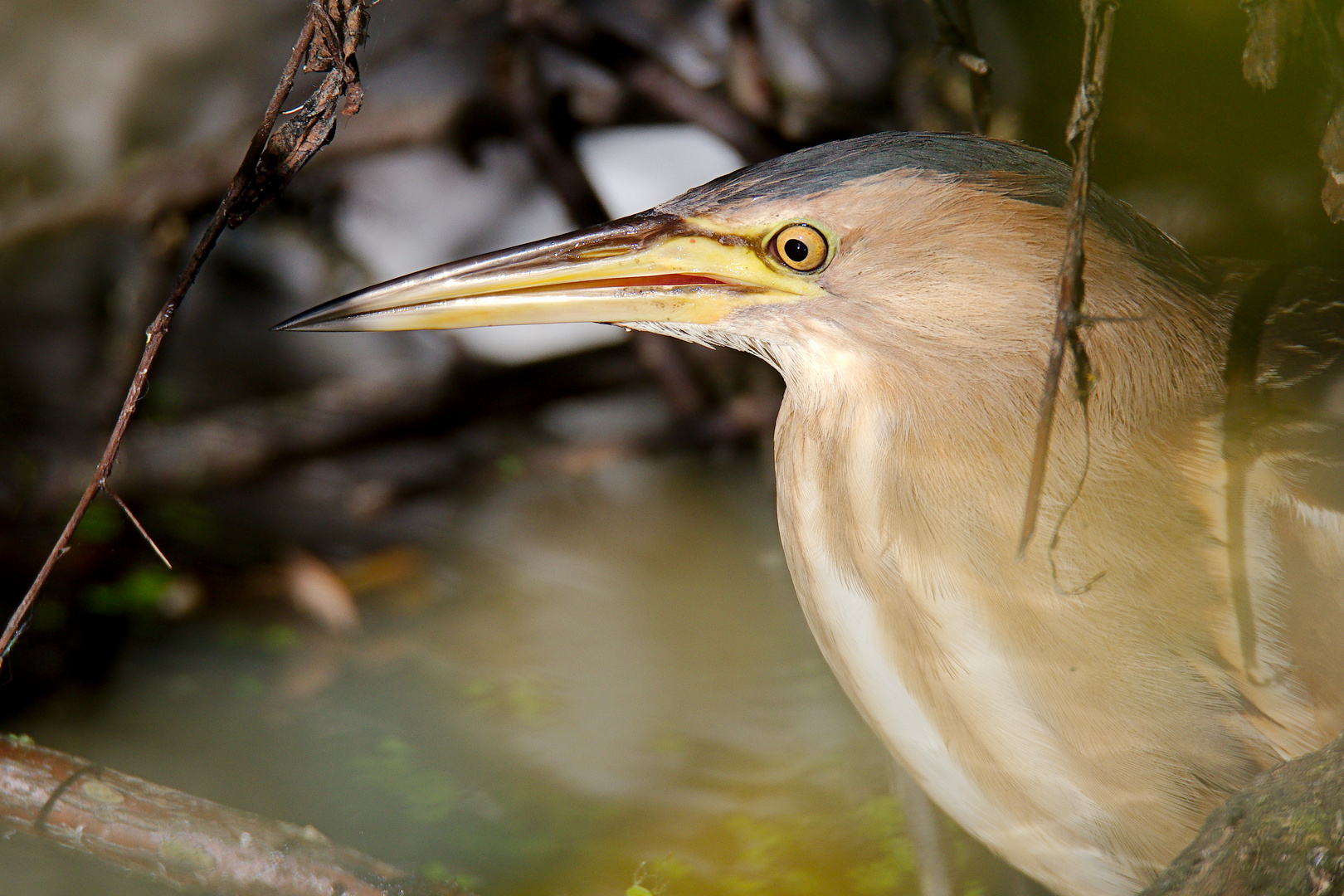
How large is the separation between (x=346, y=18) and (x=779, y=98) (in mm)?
1816

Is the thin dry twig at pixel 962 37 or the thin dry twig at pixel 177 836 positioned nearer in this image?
the thin dry twig at pixel 177 836

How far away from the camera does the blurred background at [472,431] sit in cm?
194

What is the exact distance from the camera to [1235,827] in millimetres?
863

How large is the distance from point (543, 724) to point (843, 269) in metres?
1.38

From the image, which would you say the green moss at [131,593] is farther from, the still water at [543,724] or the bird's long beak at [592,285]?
the bird's long beak at [592,285]

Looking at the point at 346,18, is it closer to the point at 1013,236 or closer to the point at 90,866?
the point at 1013,236

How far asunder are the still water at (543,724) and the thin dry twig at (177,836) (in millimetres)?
412

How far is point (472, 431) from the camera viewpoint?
9.93 feet

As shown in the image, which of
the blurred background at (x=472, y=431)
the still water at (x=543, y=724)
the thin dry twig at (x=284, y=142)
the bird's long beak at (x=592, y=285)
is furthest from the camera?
the blurred background at (x=472, y=431)

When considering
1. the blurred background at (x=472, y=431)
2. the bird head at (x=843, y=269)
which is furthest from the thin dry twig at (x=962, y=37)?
the bird head at (x=843, y=269)

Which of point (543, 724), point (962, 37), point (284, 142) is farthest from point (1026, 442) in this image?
point (543, 724)

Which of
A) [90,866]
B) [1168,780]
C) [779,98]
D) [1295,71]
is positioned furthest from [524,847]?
[779,98]

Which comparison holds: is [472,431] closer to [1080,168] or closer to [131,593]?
[131,593]

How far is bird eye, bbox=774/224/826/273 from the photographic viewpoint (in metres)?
1.08
